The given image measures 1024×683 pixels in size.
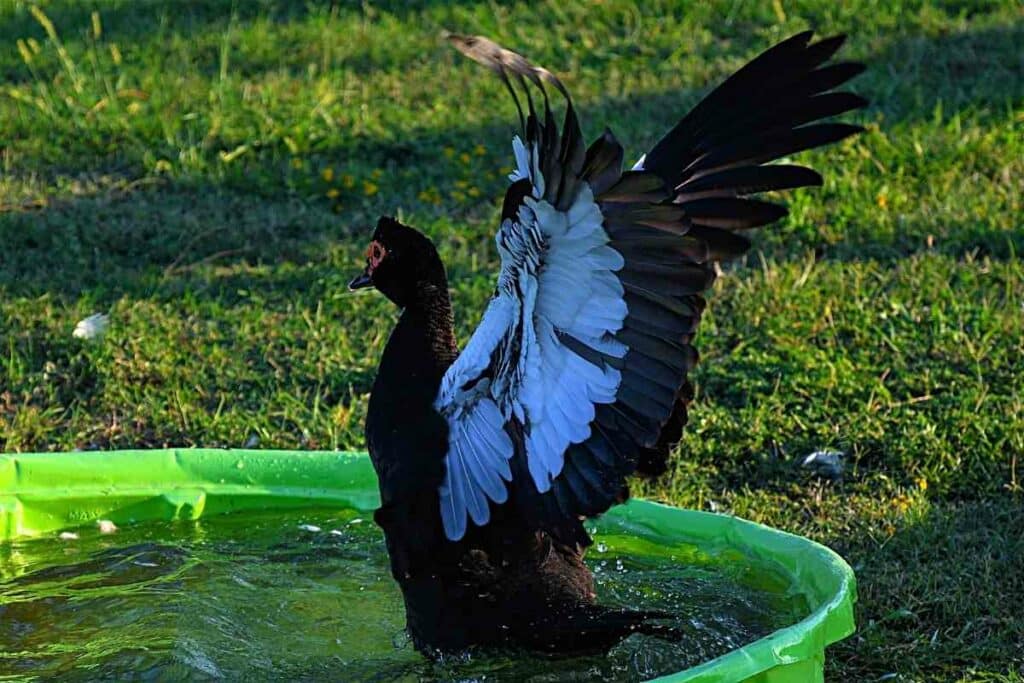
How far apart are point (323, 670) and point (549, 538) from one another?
0.64 metres

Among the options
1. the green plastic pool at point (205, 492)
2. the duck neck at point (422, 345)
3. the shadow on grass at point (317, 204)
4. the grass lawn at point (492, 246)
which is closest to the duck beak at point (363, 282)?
Answer: the duck neck at point (422, 345)

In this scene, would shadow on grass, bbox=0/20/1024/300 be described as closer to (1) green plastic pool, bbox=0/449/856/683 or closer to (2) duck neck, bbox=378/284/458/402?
(1) green plastic pool, bbox=0/449/856/683

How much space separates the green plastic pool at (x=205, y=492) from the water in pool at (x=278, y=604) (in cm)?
5

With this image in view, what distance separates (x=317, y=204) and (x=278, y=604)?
10.0 ft

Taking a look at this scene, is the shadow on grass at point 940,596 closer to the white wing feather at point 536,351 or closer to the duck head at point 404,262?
the white wing feather at point 536,351

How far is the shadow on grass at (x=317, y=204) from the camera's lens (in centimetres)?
589

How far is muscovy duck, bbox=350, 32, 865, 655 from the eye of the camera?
9.09 feet

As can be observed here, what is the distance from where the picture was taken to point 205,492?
14.1 feet

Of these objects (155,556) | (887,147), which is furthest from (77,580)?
(887,147)

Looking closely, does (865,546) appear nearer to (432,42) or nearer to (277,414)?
(277,414)

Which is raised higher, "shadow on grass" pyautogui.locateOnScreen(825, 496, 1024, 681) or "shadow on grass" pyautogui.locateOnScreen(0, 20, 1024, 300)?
"shadow on grass" pyautogui.locateOnScreen(0, 20, 1024, 300)

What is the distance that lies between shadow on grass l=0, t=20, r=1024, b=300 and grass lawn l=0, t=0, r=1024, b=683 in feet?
0.05

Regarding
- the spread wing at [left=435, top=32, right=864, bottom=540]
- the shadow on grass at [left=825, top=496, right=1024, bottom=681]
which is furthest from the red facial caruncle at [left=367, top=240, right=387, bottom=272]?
the shadow on grass at [left=825, top=496, right=1024, bottom=681]

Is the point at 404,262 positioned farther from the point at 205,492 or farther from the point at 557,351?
the point at 205,492
